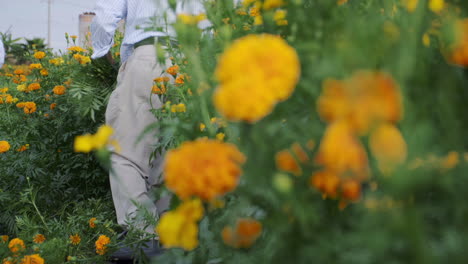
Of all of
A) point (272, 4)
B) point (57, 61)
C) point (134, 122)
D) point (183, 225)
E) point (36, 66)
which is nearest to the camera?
point (183, 225)

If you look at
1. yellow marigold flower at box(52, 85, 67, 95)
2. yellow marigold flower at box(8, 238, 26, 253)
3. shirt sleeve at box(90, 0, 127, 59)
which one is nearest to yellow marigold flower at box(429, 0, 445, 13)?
yellow marigold flower at box(8, 238, 26, 253)

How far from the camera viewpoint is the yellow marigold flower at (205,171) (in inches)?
25.4

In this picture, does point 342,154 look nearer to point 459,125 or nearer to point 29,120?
point 459,125

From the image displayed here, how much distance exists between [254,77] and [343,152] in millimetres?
149

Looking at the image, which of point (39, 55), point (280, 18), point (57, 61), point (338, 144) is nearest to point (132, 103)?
point (39, 55)

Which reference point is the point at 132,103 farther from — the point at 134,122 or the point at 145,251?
the point at 145,251

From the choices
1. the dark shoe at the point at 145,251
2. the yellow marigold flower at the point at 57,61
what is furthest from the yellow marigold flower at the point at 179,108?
the yellow marigold flower at the point at 57,61

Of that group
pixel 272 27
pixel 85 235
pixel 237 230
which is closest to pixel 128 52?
pixel 85 235

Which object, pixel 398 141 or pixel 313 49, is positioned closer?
pixel 398 141

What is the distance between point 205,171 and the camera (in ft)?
2.11

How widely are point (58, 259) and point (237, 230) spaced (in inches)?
67.9

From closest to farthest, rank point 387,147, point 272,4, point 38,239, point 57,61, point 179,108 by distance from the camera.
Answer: point 387,147, point 272,4, point 179,108, point 38,239, point 57,61

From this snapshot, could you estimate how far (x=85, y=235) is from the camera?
262 cm

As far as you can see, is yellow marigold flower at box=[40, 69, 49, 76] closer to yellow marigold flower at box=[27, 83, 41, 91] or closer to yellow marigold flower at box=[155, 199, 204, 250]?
yellow marigold flower at box=[27, 83, 41, 91]
